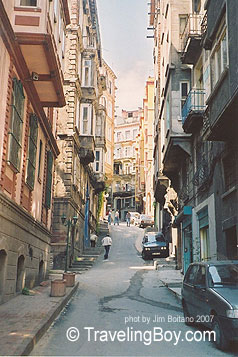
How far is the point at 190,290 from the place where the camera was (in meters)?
10.1

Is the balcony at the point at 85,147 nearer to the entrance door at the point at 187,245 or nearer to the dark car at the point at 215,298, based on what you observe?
the entrance door at the point at 187,245

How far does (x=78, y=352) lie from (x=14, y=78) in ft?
25.9

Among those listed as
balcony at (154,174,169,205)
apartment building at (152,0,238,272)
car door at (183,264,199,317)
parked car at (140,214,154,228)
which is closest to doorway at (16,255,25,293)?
car door at (183,264,199,317)

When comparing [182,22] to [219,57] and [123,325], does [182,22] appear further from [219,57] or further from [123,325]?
[123,325]

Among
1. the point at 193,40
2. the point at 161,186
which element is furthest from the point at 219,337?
the point at 161,186

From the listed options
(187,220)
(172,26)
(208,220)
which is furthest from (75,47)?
(208,220)

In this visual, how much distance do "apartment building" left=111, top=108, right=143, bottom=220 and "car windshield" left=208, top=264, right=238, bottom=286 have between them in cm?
7354

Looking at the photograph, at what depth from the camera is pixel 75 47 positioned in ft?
91.2

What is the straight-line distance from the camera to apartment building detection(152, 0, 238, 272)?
13.0 m

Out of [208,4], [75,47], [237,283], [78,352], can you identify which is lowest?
[78,352]

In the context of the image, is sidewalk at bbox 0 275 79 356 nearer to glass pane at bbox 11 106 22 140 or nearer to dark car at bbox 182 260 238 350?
dark car at bbox 182 260 238 350

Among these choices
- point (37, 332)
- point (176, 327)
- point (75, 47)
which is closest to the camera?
point (37, 332)

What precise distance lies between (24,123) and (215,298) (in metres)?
8.80

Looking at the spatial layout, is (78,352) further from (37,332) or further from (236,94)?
(236,94)
